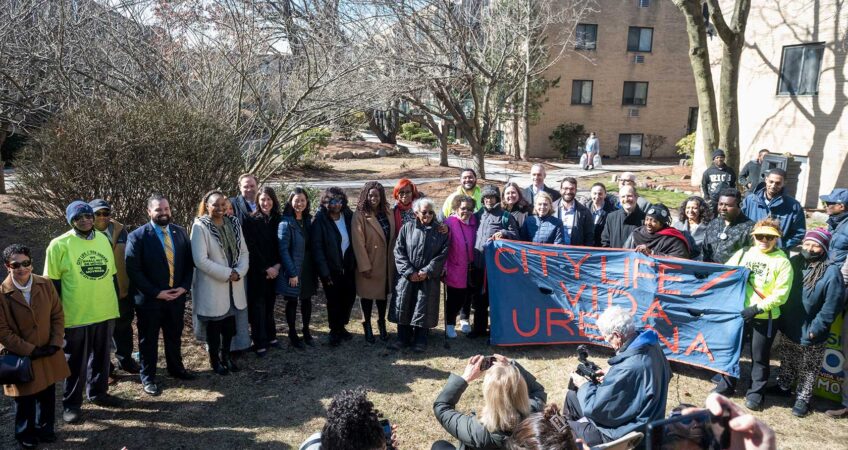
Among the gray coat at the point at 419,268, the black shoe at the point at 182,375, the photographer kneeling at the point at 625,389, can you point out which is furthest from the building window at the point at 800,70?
the black shoe at the point at 182,375

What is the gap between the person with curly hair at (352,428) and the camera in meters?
2.69

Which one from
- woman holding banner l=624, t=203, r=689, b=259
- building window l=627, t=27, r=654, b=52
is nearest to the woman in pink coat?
woman holding banner l=624, t=203, r=689, b=259

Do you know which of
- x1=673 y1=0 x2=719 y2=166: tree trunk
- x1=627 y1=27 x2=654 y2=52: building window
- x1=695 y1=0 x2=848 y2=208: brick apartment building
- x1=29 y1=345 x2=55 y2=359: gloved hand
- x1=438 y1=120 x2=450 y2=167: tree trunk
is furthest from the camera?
x1=627 y1=27 x2=654 y2=52: building window

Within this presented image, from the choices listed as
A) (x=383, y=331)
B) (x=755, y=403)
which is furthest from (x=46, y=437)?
(x=755, y=403)

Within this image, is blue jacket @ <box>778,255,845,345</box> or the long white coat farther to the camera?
the long white coat

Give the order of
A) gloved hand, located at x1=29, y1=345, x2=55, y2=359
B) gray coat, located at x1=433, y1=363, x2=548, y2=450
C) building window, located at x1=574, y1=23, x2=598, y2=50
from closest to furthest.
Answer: gray coat, located at x1=433, y1=363, x2=548, y2=450 < gloved hand, located at x1=29, y1=345, x2=55, y2=359 < building window, located at x1=574, y1=23, x2=598, y2=50

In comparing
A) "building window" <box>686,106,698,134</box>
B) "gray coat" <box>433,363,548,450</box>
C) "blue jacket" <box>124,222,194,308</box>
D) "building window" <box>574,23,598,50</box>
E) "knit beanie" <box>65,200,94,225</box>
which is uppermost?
"building window" <box>574,23,598,50</box>

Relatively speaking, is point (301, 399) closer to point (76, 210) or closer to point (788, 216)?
point (76, 210)

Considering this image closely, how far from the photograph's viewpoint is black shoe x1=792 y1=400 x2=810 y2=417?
16.5 feet

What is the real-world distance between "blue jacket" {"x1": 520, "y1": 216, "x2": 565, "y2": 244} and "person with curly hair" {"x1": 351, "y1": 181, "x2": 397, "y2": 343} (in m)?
1.60

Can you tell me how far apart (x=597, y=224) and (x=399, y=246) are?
8.22ft

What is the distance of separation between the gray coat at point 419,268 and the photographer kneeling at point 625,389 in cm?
267

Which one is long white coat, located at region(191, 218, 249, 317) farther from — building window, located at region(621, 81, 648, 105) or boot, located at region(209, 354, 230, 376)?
building window, located at region(621, 81, 648, 105)

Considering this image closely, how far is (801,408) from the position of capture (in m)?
5.04
